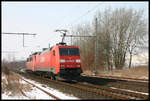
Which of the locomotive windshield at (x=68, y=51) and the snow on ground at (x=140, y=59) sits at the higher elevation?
the locomotive windshield at (x=68, y=51)

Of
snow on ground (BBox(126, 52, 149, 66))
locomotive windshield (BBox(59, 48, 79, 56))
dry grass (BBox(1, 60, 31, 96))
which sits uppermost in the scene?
locomotive windshield (BBox(59, 48, 79, 56))

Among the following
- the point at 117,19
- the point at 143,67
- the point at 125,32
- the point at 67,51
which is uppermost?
the point at 117,19

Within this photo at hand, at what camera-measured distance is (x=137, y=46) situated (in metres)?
32.8

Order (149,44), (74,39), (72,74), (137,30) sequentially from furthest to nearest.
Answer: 1. (74,39)
2. (137,30)
3. (149,44)
4. (72,74)

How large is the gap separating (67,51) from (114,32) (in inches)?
709

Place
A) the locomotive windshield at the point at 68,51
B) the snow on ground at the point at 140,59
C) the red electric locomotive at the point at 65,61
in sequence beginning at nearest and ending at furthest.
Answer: the red electric locomotive at the point at 65,61 < the locomotive windshield at the point at 68,51 < the snow on ground at the point at 140,59

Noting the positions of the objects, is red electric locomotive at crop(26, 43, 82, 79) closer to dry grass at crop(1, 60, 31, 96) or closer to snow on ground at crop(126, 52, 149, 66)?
dry grass at crop(1, 60, 31, 96)

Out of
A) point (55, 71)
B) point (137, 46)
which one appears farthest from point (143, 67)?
point (55, 71)

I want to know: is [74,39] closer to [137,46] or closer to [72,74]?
[137,46]

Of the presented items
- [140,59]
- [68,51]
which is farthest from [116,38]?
[68,51]

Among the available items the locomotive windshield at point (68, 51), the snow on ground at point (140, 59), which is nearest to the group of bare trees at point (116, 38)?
the snow on ground at point (140, 59)

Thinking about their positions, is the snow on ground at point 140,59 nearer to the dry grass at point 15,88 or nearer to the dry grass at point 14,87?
the dry grass at point 14,87

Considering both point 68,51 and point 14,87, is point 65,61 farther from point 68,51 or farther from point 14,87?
point 14,87

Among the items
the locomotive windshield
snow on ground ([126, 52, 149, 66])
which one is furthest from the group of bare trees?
the locomotive windshield
